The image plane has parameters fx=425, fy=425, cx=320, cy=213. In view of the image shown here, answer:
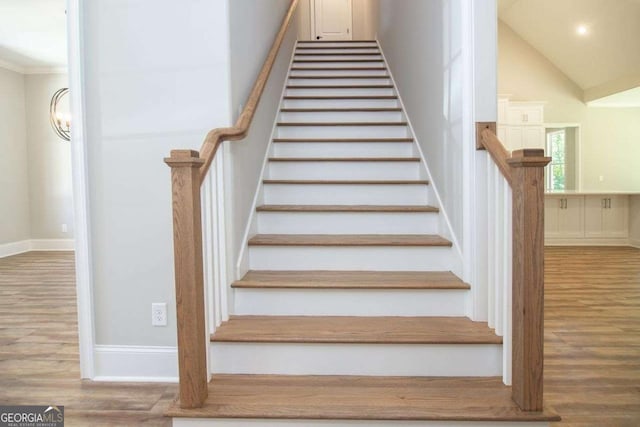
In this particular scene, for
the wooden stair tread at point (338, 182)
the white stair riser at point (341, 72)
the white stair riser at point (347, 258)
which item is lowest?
the white stair riser at point (347, 258)

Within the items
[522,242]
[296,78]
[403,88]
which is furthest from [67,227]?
[522,242]

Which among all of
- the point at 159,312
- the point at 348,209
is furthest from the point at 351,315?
the point at 159,312

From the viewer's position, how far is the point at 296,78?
4.64 m

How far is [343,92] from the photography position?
445 centimetres

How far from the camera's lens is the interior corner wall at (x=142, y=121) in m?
2.18

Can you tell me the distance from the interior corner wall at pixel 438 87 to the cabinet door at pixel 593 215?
14.9ft

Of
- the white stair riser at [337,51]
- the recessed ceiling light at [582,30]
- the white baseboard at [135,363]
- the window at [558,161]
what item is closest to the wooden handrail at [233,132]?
the white baseboard at [135,363]

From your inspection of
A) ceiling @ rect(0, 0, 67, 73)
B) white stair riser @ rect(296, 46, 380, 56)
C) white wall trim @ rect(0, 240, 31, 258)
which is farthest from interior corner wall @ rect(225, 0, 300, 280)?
white wall trim @ rect(0, 240, 31, 258)

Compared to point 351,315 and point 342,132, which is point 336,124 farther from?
point 351,315

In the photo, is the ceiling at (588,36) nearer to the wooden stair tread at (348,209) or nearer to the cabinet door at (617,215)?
the cabinet door at (617,215)

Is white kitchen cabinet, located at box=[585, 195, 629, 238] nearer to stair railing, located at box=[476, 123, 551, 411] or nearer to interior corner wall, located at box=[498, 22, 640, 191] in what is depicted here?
interior corner wall, located at box=[498, 22, 640, 191]

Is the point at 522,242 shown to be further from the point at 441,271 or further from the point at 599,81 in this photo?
the point at 599,81

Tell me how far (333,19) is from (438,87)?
603cm

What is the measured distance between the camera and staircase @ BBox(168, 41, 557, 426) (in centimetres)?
168
